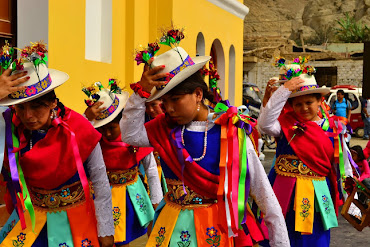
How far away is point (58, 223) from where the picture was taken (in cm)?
360

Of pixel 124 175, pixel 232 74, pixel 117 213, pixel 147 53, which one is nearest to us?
pixel 147 53

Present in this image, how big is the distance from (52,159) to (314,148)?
263 cm

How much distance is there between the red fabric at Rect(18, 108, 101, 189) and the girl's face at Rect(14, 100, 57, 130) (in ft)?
0.29

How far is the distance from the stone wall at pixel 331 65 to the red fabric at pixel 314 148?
27106 millimetres

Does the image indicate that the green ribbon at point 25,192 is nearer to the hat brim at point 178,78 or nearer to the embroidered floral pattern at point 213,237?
the hat brim at point 178,78

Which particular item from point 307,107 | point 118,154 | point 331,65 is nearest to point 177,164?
point 118,154

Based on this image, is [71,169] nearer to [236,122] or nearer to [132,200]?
[236,122]

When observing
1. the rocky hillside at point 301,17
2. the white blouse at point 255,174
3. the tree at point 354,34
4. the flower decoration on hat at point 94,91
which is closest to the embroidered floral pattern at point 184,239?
the white blouse at point 255,174

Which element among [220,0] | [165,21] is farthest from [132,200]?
[220,0]

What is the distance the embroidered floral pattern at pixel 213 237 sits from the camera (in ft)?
11.1

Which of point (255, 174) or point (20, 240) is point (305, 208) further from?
point (20, 240)

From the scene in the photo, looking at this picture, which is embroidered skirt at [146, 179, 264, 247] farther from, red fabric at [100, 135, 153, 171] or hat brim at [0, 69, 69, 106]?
red fabric at [100, 135, 153, 171]

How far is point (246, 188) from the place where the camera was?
3.43 metres

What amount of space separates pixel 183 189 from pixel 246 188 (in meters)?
0.36
